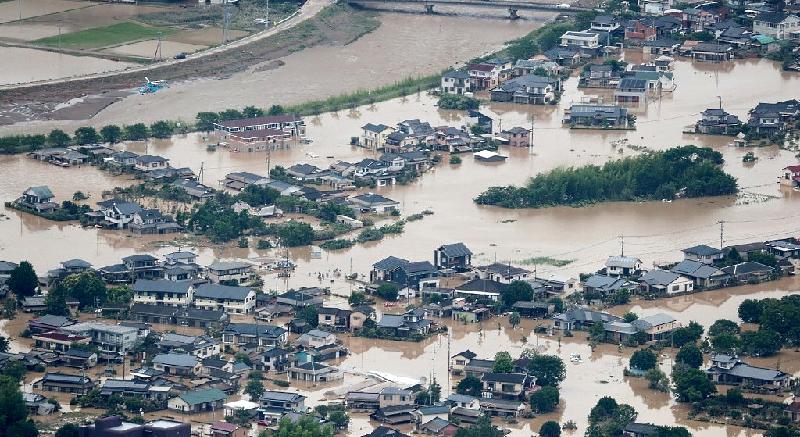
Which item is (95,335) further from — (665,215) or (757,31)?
(757,31)

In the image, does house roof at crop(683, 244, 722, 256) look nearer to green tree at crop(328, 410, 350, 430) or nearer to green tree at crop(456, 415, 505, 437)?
green tree at crop(456, 415, 505, 437)

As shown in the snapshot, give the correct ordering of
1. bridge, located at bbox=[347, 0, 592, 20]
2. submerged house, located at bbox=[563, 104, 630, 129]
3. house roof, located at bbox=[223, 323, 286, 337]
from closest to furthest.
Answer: house roof, located at bbox=[223, 323, 286, 337] < submerged house, located at bbox=[563, 104, 630, 129] < bridge, located at bbox=[347, 0, 592, 20]

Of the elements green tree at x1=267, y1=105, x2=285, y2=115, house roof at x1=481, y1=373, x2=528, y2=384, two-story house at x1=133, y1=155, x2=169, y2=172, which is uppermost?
green tree at x1=267, y1=105, x2=285, y2=115

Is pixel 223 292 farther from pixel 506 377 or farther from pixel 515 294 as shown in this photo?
pixel 506 377

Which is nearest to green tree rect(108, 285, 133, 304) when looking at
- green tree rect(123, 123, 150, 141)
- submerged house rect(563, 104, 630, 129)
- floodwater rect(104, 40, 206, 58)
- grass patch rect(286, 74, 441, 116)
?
green tree rect(123, 123, 150, 141)

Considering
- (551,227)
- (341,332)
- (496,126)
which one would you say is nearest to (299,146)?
(496,126)

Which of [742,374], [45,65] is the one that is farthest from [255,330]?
[45,65]
